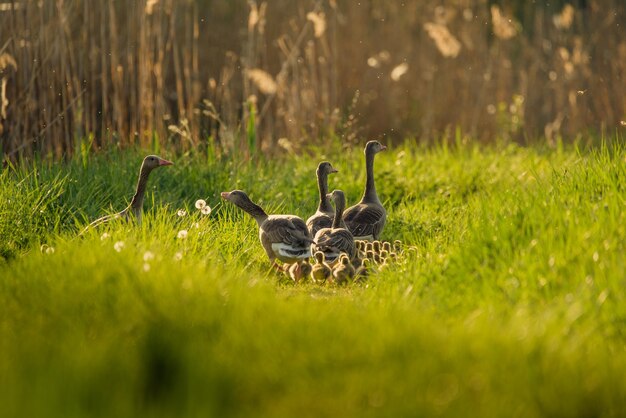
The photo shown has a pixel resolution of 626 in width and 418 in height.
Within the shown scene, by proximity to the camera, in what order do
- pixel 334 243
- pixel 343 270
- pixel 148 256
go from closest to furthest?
pixel 148 256 < pixel 343 270 < pixel 334 243

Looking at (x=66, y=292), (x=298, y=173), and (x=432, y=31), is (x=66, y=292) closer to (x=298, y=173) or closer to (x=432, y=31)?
(x=298, y=173)

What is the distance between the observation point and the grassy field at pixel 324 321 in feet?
12.9

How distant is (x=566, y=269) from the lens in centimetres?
527

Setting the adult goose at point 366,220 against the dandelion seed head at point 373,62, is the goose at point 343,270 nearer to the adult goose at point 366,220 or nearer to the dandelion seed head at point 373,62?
the adult goose at point 366,220

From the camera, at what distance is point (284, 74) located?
11.2m

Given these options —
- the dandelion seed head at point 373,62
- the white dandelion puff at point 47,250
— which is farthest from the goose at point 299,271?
the dandelion seed head at point 373,62

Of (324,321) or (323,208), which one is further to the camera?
(323,208)

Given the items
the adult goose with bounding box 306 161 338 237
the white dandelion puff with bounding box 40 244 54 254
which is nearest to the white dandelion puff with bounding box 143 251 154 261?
the white dandelion puff with bounding box 40 244 54 254

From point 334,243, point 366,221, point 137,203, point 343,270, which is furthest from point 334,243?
point 137,203

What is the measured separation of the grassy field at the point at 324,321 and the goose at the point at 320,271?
0.30 ft

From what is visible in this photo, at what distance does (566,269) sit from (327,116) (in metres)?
6.45

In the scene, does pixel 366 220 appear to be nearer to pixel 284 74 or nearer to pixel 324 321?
pixel 284 74

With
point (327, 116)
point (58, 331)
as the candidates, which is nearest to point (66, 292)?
point (58, 331)

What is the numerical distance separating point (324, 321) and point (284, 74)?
6.71m
